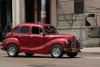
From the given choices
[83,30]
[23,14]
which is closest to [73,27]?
[83,30]

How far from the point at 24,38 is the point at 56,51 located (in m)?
2.19

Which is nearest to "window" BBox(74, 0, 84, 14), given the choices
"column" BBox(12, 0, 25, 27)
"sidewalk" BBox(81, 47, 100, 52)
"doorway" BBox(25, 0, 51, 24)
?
"doorway" BBox(25, 0, 51, 24)

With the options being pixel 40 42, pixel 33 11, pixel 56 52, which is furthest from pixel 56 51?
pixel 33 11

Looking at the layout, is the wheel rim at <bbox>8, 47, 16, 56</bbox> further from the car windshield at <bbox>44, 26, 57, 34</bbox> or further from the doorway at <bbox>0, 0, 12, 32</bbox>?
the doorway at <bbox>0, 0, 12, 32</bbox>

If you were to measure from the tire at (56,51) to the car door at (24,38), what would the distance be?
1.66 m

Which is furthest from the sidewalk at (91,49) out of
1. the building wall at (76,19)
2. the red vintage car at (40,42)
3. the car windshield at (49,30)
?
the car windshield at (49,30)

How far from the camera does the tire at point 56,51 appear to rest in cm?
2272

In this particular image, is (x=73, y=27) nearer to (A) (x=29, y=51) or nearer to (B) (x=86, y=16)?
(B) (x=86, y=16)

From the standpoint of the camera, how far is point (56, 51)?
899 inches

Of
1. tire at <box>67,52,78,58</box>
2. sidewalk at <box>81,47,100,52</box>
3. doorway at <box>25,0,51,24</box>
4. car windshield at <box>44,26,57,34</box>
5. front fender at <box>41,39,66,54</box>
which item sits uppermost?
doorway at <box>25,0,51,24</box>

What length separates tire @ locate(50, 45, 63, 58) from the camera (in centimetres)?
2272

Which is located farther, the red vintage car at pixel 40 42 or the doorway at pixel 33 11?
the doorway at pixel 33 11

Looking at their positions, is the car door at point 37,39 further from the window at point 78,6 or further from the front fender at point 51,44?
the window at point 78,6

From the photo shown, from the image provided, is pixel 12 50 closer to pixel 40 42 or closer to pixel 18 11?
pixel 40 42
